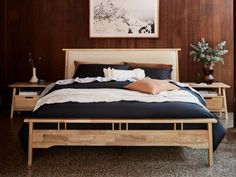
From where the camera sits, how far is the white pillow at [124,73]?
5469mm

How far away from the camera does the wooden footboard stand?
329cm

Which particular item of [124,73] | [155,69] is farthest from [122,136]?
[155,69]

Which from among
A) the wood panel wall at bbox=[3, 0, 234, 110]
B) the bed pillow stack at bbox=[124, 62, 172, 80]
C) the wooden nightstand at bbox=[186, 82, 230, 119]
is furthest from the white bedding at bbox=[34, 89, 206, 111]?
the wood panel wall at bbox=[3, 0, 234, 110]

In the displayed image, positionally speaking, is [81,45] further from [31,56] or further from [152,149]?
[152,149]

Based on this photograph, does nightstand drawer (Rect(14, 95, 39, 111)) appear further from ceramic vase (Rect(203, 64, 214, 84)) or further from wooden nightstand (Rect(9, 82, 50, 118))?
ceramic vase (Rect(203, 64, 214, 84))

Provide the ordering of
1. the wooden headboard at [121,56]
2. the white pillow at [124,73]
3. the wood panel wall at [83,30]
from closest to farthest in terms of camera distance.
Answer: the white pillow at [124,73] → the wooden headboard at [121,56] → the wood panel wall at [83,30]

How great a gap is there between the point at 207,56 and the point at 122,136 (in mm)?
3019

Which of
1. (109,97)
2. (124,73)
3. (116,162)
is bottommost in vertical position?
(116,162)

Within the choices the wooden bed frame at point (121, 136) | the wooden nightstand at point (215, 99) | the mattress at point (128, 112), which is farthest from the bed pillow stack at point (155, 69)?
the wooden bed frame at point (121, 136)

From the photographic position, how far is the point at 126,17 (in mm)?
6156

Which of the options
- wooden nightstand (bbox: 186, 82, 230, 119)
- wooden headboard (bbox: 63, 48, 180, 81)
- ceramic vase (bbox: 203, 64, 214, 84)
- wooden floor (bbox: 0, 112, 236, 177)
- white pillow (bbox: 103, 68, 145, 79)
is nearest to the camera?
wooden floor (bbox: 0, 112, 236, 177)

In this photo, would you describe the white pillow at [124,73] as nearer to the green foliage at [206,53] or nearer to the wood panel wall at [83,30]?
the wood panel wall at [83,30]

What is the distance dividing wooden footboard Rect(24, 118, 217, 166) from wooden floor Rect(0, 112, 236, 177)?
19 cm

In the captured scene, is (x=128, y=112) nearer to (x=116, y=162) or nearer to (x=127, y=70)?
(x=116, y=162)
